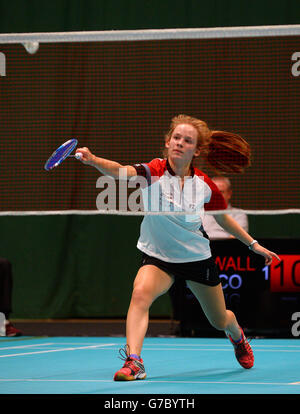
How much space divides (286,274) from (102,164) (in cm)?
447

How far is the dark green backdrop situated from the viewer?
508 inches

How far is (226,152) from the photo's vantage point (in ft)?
21.9

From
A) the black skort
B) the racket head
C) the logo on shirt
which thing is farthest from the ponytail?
the racket head

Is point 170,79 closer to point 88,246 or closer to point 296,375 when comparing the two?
point 88,246

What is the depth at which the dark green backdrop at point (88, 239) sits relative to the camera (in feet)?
42.3

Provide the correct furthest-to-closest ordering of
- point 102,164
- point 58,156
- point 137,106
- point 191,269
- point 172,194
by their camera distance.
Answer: point 137,106
point 172,194
point 191,269
point 58,156
point 102,164

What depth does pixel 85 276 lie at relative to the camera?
1309 centimetres

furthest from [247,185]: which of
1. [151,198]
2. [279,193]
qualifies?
[151,198]

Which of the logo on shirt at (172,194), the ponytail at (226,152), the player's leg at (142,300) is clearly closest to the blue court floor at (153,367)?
the player's leg at (142,300)

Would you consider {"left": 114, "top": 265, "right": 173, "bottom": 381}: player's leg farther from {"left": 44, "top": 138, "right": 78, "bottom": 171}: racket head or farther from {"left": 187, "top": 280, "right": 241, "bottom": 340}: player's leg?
{"left": 44, "top": 138, "right": 78, "bottom": 171}: racket head

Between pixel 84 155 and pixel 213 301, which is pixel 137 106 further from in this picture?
pixel 84 155

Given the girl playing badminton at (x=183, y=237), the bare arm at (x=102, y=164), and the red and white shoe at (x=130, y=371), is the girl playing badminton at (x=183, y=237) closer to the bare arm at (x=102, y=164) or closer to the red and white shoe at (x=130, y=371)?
the bare arm at (x=102, y=164)

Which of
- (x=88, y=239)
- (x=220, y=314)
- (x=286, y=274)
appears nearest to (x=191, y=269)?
(x=220, y=314)

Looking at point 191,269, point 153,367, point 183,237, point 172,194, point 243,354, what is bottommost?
point 153,367
